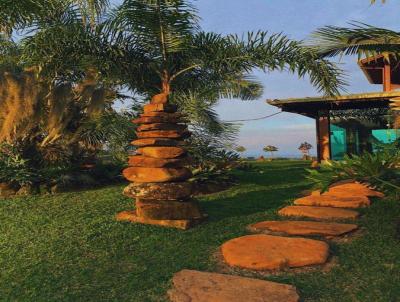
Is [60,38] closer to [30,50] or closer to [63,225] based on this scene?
[30,50]

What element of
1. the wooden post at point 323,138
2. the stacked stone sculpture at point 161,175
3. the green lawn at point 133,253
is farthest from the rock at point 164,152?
the wooden post at point 323,138

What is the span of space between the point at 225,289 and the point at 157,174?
300 cm

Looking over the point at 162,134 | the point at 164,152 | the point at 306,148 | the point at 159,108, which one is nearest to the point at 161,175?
the point at 164,152

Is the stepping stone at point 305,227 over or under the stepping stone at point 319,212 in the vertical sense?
under

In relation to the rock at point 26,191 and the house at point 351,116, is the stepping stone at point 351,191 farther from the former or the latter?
the rock at point 26,191

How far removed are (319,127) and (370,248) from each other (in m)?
11.3

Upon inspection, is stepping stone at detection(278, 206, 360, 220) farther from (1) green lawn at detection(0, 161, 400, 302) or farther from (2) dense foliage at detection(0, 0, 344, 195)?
(2) dense foliage at detection(0, 0, 344, 195)

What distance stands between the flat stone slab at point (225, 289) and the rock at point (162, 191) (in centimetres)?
236

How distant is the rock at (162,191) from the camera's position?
271 inches

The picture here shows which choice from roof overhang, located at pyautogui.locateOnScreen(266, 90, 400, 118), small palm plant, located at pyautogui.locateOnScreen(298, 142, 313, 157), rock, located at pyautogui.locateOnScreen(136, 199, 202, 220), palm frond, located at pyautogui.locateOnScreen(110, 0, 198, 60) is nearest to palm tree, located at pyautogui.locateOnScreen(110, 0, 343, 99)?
Answer: palm frond, located at pyautogui.locateOnScreen(110, 0, 198, 60)

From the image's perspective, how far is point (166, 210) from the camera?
6.89 meters

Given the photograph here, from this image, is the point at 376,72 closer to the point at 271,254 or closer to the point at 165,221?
the point at 165,221

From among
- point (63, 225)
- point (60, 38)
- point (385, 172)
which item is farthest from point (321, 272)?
point (60, 38)

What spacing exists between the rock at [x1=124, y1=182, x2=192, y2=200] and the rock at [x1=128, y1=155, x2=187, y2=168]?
31 centimetres
